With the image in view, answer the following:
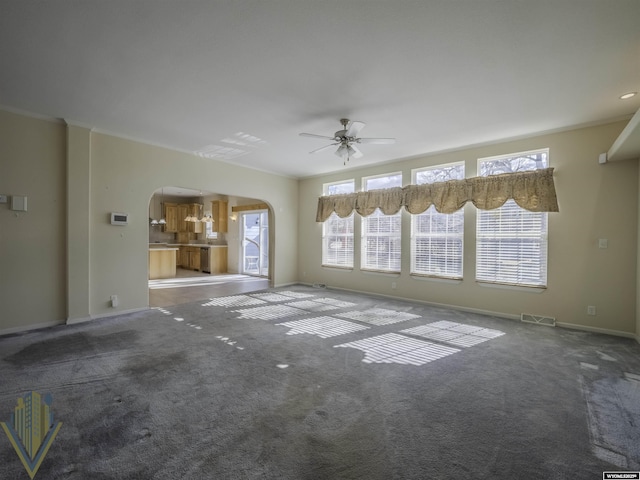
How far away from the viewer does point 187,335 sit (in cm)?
391

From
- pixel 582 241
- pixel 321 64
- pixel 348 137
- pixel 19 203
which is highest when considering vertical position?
pixel 321 64

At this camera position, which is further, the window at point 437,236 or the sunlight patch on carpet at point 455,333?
the window at point 437,236

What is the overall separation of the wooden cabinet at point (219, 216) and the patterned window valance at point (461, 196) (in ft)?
17.4

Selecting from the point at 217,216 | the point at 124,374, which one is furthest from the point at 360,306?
the point at 217,216

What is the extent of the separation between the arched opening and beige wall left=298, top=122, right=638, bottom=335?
5.34 metres

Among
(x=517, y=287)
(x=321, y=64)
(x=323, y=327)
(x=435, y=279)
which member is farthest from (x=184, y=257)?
(x=517, y=287)

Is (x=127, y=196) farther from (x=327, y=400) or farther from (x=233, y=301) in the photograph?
(x=327, y=400)

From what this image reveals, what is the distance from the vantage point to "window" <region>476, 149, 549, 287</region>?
4.62m

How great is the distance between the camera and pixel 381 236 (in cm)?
652

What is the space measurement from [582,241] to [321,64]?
14.1 ft

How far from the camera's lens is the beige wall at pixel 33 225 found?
389 centimetres

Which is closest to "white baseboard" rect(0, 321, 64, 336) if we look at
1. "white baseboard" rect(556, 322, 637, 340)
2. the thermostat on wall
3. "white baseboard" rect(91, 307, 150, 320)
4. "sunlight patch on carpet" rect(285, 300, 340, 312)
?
"white baseboard" rect(91, 307, 150, 320)

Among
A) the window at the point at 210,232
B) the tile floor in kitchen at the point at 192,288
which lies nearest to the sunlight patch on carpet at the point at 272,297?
the tile floor in kitchen at the point at 192,288

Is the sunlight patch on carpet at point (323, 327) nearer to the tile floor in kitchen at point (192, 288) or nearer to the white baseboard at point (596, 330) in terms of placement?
the tile floor in kitchen at point (192, 288)
